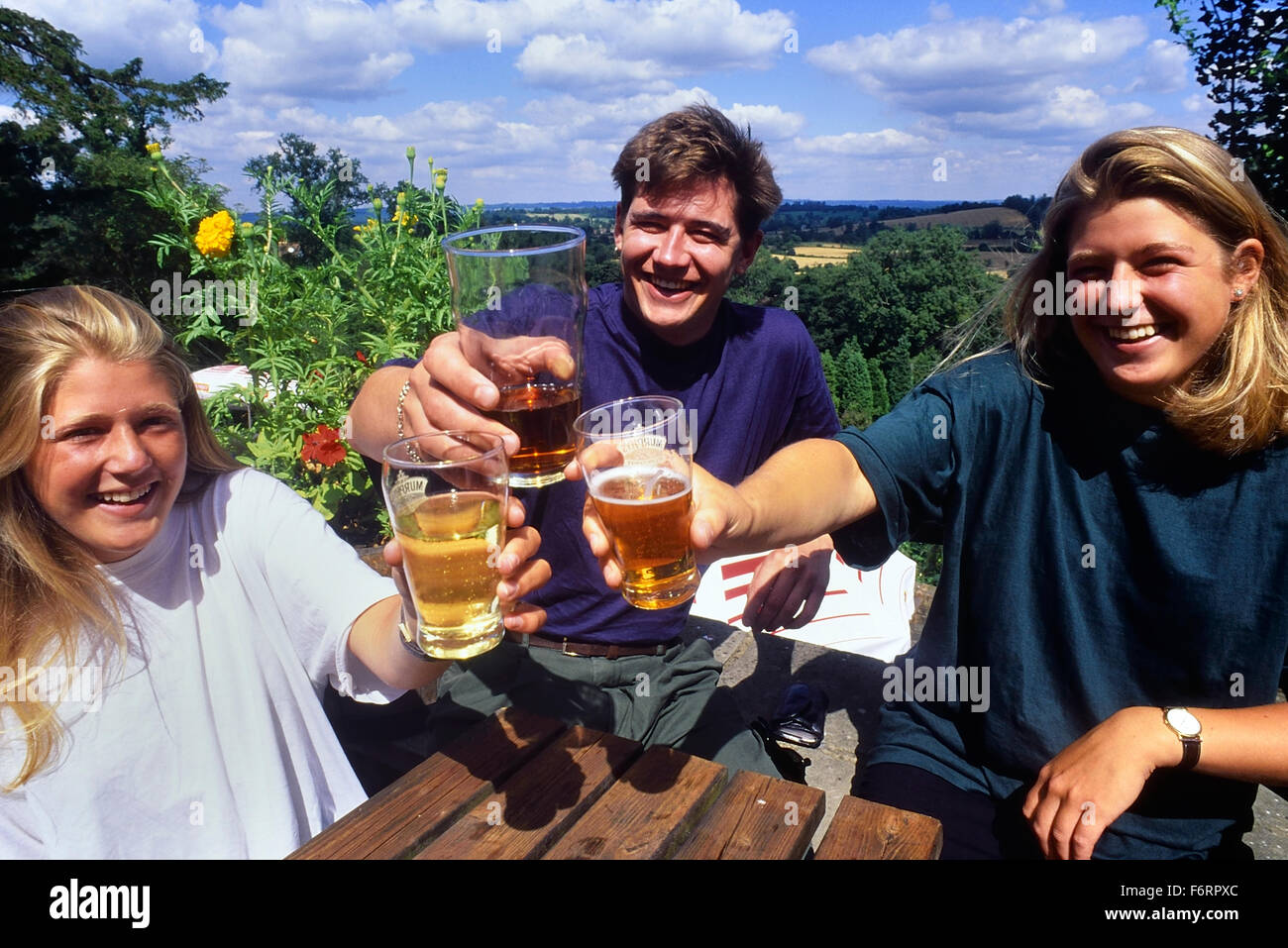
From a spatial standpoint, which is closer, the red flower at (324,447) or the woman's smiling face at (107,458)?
the woman's smiling face at (107,458)

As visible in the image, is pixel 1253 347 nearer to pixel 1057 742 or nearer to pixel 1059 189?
pixel 1059 189

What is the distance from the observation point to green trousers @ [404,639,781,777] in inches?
98.3

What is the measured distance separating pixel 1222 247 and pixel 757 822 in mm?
1635

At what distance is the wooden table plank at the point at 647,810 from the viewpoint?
Result: 4.98 feet

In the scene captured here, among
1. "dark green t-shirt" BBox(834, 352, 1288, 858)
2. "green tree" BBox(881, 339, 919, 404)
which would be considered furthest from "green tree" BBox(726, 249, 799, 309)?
"dark green t-shirt" BBox(834, 352, 1288, 858)

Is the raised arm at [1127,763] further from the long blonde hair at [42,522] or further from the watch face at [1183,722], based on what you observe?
the long blonde hair at [42,522]

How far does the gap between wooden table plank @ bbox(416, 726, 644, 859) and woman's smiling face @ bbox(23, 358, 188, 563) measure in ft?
3.14

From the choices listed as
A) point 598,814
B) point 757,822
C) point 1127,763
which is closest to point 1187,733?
point 1127,763

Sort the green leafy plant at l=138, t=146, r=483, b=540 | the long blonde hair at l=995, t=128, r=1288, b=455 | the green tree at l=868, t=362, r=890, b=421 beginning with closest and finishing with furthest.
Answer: the long blonde hair at l=995, t=128, r=1288, b=455 → the green leafy plant at l=138, t=146, r=483, b=540 → the green tree at l=868, t=362, r=890, b=421

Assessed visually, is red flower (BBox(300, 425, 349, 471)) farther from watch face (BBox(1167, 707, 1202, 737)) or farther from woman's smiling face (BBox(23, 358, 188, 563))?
watch face (BBox(1167, 707, 1202, 737))

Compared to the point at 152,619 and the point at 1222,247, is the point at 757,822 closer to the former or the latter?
the point at 152,619

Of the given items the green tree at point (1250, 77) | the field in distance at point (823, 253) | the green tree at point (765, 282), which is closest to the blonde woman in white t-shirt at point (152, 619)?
the green tree at point (1250, 77)

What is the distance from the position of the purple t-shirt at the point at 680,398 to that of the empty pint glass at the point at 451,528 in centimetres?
110

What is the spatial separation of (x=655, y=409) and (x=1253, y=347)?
1.47 meters
